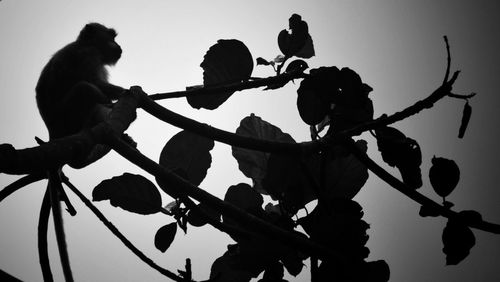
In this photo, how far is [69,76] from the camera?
3.37m

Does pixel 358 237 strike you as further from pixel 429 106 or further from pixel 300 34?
pixel 300 34

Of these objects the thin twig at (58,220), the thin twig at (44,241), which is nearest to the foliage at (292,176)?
the thin twig at (58,220)

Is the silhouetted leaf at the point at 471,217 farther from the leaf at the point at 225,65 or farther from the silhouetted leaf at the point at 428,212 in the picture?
the leaf at the point at 225,65

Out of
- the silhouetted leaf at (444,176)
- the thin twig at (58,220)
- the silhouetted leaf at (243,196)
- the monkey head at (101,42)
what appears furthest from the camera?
the monkey head at (101,42)

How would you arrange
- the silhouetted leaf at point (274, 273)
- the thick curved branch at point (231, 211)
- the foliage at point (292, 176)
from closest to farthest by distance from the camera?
the thick curved branch at point (231, 211)
the foliage at point (292, 176)
the silhouetted leaf at point (274, 273)

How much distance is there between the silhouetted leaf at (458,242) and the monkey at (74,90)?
1.92 m

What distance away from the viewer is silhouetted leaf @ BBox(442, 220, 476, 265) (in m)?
1.11

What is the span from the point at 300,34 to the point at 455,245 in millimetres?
1117

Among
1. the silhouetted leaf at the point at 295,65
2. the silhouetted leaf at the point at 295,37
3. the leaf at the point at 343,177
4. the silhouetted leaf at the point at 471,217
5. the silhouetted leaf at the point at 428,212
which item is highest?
the silhouetted leaf at the point at 295,37

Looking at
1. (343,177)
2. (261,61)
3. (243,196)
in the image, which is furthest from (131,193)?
(343,177)

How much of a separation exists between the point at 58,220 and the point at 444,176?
249 cm

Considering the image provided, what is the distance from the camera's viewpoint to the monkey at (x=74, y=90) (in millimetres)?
2877

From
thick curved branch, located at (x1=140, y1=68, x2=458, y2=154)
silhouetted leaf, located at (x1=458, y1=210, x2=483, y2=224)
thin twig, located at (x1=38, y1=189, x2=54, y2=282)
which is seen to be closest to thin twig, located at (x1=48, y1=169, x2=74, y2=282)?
thin twig, located at (x1=38, y1=189, x2=54, y2=282)

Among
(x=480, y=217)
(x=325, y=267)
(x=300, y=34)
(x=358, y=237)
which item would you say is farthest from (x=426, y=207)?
(x=300, y=34)
